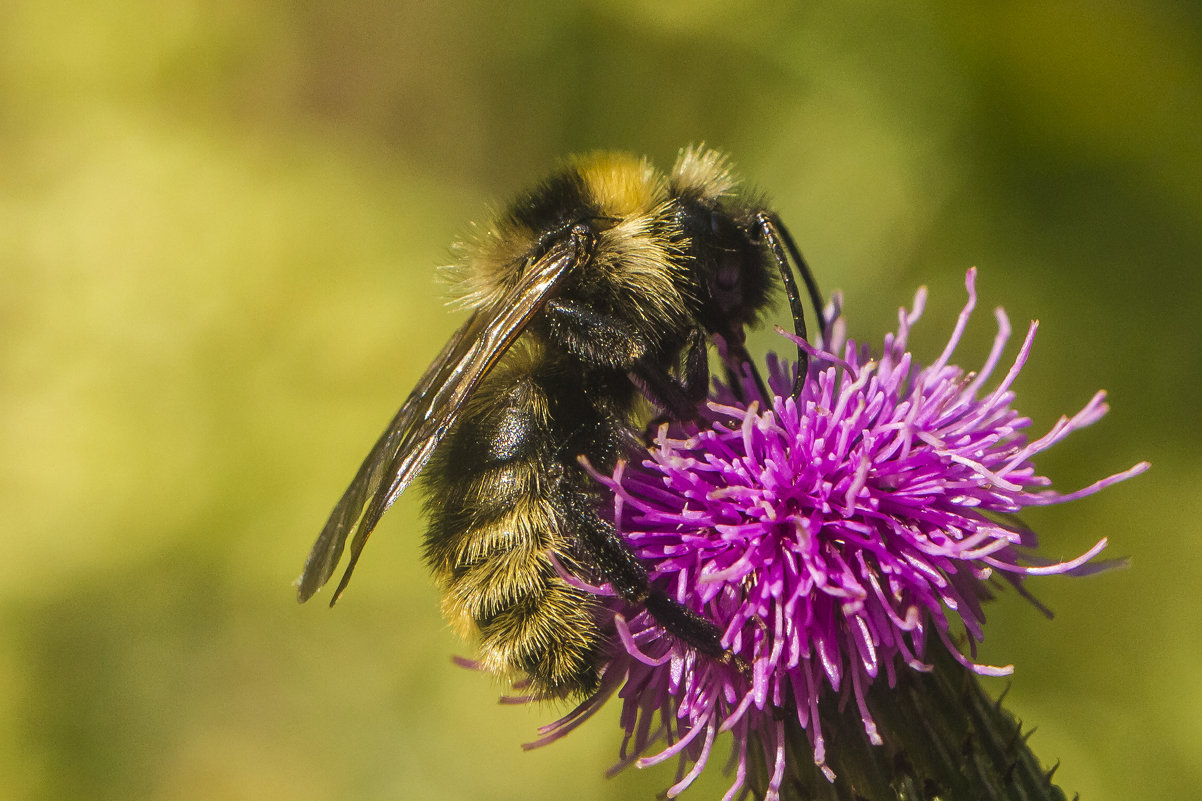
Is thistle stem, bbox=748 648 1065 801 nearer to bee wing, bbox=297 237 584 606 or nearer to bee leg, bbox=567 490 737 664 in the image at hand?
bee leg, bbox=567 490 737 664

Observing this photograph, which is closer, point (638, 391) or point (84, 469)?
point (638, 391)

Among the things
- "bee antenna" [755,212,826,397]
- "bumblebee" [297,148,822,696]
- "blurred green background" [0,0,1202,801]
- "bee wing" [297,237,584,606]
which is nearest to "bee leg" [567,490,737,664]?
"bumblebee" [297,148,822,696]

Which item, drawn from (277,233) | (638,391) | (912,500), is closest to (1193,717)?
(912,500)

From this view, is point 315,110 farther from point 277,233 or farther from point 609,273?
point 609,273

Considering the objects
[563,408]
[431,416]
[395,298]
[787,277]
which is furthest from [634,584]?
[395,298]

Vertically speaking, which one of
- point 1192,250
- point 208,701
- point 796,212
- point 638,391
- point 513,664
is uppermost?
point 1192,250

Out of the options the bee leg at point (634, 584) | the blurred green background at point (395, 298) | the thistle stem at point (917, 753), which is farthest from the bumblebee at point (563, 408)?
the blurred green background at point (395, 298)
